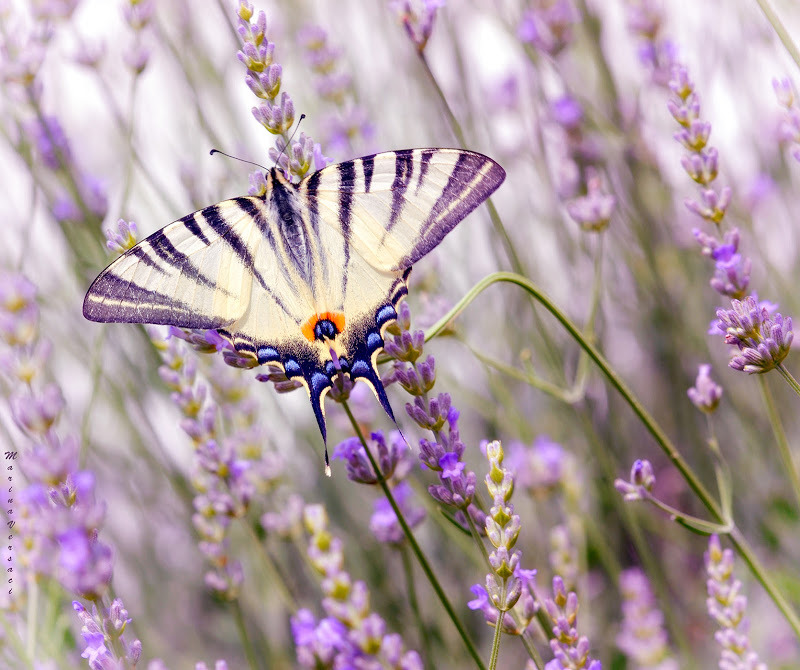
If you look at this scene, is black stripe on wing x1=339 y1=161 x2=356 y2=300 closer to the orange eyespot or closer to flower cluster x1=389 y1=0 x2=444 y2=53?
the orange eyespot

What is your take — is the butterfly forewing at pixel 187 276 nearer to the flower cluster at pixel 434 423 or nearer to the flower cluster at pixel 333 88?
the flower cluster at pixel 434 423

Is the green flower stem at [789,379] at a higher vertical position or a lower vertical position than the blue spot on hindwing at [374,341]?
lower

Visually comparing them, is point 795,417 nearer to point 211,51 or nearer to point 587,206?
point 587,206

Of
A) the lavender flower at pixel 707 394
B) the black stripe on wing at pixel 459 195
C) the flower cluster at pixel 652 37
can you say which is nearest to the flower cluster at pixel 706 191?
the lavender flower at pixel 707 394

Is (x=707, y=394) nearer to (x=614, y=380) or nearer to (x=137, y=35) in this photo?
(x=614, y=380)

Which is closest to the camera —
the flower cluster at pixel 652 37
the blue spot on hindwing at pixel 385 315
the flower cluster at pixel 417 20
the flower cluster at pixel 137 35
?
the blue spot on hindwing at pixel 385 315

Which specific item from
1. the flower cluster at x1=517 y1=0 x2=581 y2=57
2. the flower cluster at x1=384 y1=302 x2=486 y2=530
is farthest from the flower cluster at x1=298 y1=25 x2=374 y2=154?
the flower cluster at x1=384 y1=302 x2=486 y2=530

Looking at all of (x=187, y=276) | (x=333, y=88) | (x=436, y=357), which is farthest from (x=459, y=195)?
(x=436, y=357)
